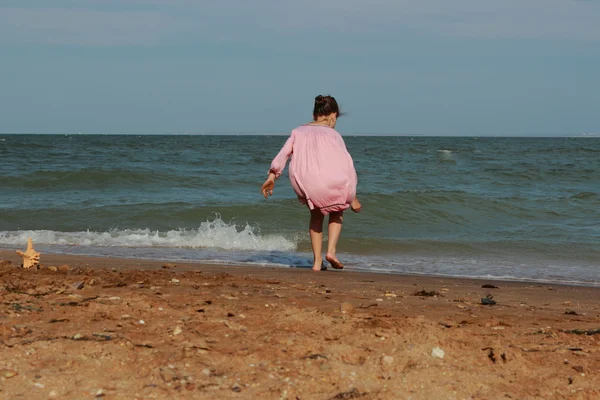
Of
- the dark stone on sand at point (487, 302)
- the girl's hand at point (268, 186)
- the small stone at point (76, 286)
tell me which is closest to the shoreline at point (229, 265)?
the girl's hand at point (268, 186)

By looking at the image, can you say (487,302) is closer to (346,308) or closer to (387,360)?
(346,308)

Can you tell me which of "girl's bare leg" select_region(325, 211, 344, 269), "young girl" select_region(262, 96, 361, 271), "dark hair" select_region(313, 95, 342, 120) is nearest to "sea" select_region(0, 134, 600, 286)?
"girl's bare leg" select_region(325, 211, 344, 269)

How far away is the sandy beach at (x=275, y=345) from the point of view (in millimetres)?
2771

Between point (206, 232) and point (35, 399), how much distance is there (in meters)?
7.54

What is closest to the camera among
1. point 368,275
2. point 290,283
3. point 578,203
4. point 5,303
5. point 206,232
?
point 5,303

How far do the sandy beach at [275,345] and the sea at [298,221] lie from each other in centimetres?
340

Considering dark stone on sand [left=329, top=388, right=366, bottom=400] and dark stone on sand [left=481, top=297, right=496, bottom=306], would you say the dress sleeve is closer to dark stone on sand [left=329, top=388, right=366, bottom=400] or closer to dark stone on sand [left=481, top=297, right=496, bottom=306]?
dark stone on sand [left=481, top=297, right=496, bottom=306]

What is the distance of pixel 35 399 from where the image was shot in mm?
2584

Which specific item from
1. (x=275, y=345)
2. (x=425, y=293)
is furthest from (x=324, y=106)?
(x=275, y=345)

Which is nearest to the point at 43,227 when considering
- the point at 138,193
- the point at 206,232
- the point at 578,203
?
the point at 206,232

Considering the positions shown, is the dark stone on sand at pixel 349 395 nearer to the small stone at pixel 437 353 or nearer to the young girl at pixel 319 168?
the small stone at pixel 437 353

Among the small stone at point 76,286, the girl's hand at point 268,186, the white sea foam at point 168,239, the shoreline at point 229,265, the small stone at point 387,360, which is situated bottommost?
Result: the white sea foam at point 168,239

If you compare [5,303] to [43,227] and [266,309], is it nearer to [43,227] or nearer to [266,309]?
[266,309]

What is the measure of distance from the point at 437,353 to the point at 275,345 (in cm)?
71
